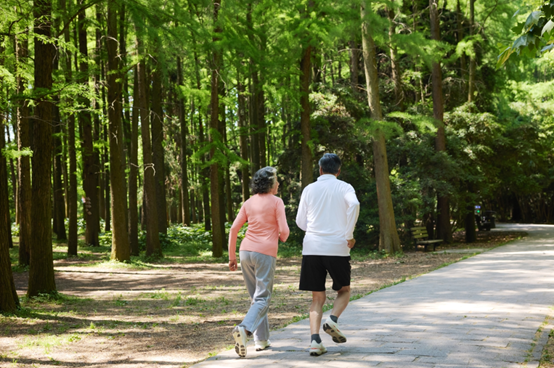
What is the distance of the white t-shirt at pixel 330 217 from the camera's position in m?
4.98

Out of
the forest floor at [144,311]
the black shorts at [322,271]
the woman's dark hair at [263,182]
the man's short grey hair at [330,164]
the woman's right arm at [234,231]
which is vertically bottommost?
the forest floor at [144,311]

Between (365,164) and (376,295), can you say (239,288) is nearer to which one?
(376,295)

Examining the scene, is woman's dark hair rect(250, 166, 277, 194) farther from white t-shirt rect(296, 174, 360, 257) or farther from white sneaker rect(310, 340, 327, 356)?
white sneaker rect(310, 340, 327, 356)

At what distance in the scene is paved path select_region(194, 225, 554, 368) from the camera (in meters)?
4.72

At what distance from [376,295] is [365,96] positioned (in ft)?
44.6

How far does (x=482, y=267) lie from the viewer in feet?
41.1

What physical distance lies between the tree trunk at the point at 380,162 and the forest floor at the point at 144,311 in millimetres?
1036

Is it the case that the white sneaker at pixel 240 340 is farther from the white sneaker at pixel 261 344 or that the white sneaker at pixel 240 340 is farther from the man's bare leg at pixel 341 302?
the man's bare leg at pixel 341 302

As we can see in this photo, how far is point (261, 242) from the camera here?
5238mm

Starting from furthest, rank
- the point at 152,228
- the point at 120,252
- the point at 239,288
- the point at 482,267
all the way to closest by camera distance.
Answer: the point at 152,228 < the point at 120,252 < the point at 482,267 < the point at 239,288

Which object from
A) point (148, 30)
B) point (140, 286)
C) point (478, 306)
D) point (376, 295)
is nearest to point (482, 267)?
point (376, 295)

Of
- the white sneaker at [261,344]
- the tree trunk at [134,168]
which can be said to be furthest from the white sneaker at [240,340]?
the tree trunk at [134,168]

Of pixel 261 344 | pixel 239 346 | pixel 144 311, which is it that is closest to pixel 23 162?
pixel 144 311

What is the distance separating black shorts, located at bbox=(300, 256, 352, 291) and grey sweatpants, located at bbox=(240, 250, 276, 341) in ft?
1.20
